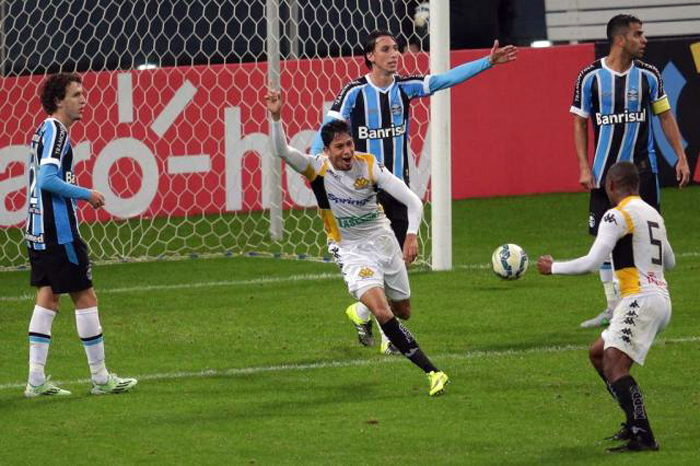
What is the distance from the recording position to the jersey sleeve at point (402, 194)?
902 centimetres

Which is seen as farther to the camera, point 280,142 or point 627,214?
point 280,142

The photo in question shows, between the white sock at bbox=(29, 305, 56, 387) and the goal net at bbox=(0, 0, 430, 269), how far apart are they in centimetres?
714

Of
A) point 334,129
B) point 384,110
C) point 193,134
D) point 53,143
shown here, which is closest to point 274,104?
point 334,129

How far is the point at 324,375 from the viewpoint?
9508mm

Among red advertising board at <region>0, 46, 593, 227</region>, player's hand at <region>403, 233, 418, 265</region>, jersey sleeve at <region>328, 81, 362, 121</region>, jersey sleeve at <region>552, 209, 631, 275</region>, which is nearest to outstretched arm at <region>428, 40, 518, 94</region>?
jersey sleeve at <region>328, 81, 362, 121</region>

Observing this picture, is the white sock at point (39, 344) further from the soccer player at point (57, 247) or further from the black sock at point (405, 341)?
the black sock at point (405, 341)

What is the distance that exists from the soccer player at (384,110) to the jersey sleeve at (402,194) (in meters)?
1.21

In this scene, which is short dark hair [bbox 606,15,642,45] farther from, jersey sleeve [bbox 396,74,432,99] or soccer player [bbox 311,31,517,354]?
jersey sleeve [bbox 396,74,432,99]

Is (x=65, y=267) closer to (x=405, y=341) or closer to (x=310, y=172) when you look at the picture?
(x=310, y=172)

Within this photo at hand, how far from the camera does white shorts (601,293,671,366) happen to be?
7234mm

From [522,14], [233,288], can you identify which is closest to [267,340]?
[233,288]

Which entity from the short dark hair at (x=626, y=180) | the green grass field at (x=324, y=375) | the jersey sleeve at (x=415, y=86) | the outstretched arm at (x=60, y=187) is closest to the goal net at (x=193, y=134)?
the green grass field at (x=324, y=375)

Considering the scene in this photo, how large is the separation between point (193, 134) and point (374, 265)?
28.1ft

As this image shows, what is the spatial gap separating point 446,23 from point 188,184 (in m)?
4.84
